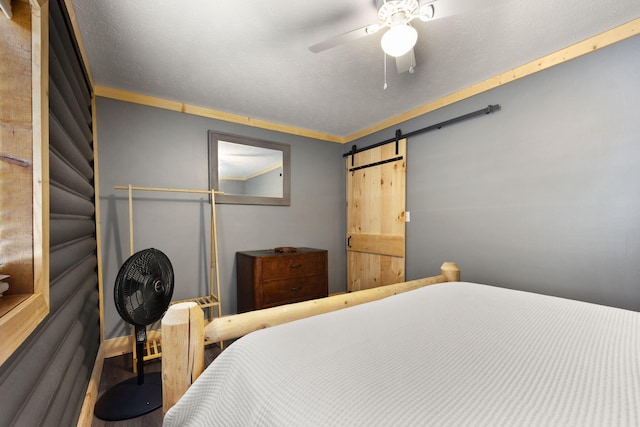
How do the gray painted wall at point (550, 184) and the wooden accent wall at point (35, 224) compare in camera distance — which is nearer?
the wooden accent wall at point (35, 224)

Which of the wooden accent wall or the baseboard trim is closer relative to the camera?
the wooden accent wall

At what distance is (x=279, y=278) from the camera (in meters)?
2.57

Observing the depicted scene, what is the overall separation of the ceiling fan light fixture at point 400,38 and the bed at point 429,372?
128cm

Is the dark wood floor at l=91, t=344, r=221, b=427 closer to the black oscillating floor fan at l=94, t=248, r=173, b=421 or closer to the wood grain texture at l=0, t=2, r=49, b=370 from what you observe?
the black oscillating floor fan at l=94, t=248, r=173, b=421

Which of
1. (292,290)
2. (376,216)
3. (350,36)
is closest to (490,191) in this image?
(376,216)

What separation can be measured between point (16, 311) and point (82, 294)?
1158 mm

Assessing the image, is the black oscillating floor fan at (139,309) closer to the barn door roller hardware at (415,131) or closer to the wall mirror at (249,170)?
the wall mirror at (249,170)

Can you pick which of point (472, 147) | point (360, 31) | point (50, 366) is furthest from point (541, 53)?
point (50, 366)

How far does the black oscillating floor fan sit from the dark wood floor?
27mm

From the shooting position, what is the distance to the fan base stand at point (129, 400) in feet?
5.11

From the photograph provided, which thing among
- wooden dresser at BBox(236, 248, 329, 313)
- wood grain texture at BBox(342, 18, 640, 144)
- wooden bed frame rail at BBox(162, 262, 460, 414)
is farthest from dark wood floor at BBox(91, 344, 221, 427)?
wood grain texture at BBox(342, 18, 640, 144)

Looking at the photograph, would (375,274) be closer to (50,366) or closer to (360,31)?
(360,31)

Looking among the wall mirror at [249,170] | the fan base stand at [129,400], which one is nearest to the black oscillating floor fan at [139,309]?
the fan base stand at [129,400]

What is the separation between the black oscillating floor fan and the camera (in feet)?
5.03
